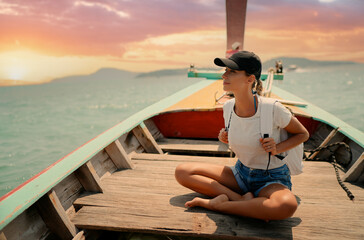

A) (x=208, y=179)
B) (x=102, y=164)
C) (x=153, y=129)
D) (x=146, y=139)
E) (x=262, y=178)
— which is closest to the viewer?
(x=262, y=178)

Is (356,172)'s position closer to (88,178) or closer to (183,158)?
(183,158)

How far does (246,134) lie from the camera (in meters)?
1.60

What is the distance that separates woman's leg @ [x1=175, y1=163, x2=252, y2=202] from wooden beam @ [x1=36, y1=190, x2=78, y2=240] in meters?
0.81

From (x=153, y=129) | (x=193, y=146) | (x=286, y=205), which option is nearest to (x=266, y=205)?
(x=286, y=205)

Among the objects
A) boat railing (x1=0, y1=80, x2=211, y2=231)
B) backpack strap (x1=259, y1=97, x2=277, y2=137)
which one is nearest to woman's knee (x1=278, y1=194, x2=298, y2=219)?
backpack strap (x1=259, y1=97, x2=277, y2=137)

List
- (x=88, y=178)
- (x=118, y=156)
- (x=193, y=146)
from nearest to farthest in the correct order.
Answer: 1. (x=88, y=178)
2. (x=118, y=156)
3. (x=193, y=146)

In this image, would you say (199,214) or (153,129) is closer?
(199,214)

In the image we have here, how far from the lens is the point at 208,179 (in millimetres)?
1865

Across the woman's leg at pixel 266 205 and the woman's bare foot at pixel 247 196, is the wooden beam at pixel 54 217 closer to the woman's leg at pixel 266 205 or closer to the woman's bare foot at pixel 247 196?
the woman's leg at pixel 266 205

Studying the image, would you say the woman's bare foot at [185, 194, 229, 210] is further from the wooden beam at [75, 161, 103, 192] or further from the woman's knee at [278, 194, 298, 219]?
the wooden beam at [75, 161, 103, 192]

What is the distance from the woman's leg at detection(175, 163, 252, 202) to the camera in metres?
1.82

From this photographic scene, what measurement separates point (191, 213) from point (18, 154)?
10755 mm

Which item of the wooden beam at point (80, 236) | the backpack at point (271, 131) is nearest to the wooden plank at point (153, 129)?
the wooden beam at point (80, 236)

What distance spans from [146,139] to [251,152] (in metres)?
1.63
